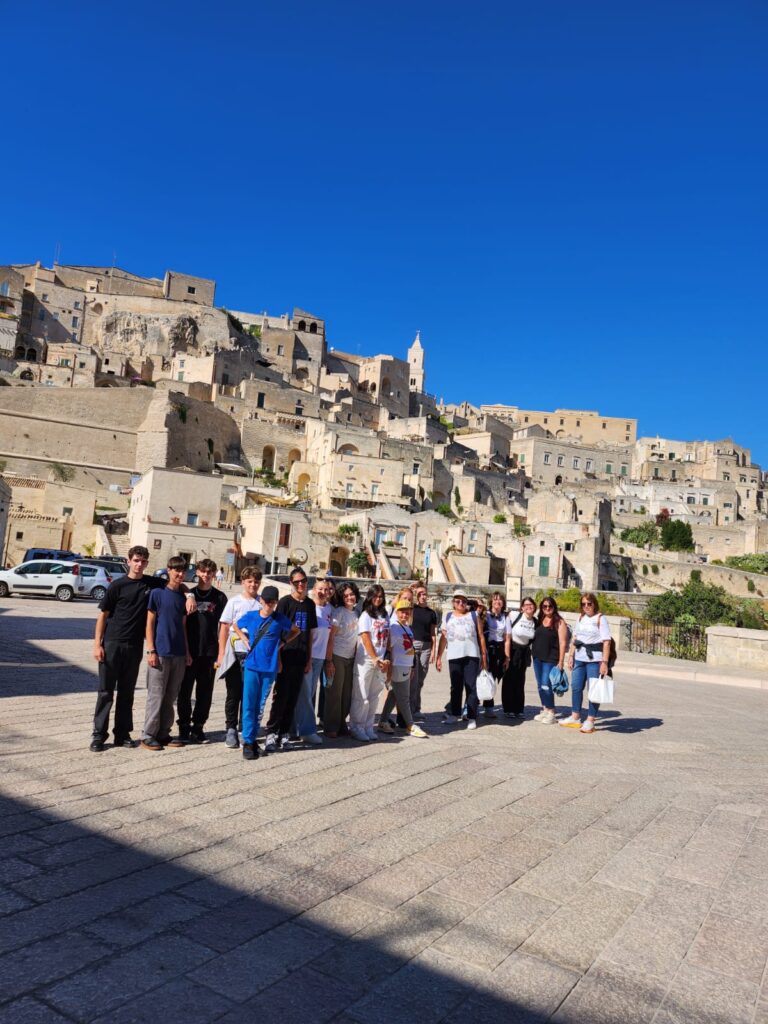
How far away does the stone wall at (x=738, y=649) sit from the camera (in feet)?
47.6

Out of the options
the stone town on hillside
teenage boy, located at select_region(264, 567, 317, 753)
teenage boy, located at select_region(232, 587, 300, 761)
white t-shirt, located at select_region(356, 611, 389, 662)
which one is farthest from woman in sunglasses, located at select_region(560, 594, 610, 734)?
the stone town on hillside

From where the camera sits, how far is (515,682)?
8703mm

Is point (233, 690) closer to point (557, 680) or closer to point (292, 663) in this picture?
point (292, 663)

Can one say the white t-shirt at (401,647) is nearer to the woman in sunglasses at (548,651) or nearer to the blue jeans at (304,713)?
the blue jeans at (304,713)

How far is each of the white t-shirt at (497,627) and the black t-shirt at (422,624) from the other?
→ 0.92 meters

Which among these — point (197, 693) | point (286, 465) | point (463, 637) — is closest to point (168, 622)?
point (197, 693)

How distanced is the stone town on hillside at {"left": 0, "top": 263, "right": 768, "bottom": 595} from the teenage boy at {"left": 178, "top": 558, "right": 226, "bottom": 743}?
70.7 ft

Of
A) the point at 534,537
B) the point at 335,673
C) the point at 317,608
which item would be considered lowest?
the point at 335,673

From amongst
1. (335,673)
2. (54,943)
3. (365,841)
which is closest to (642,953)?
(365,841)

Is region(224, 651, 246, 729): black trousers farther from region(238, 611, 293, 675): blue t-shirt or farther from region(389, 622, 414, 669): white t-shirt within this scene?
region(389, 622, 414, 669): white t-shirt

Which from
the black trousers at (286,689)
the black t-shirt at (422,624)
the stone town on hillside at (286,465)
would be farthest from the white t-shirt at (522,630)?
the stone town on hillside at (286,465)

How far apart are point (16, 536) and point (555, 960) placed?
1391 inches

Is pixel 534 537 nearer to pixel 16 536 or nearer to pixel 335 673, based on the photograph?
pixel 16 536

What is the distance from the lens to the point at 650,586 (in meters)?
53.1
